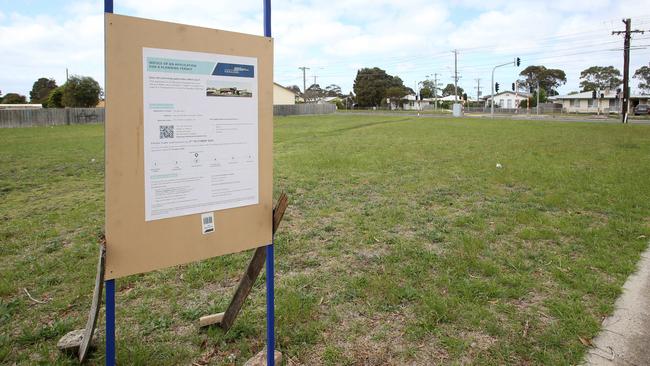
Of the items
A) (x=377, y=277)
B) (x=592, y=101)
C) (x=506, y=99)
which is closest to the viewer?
(x=377, y=277)

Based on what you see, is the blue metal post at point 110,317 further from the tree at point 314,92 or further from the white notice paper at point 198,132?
the tree at point 314,92

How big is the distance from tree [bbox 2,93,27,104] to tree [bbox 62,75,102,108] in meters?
41.7

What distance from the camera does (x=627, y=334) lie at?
10.3ft

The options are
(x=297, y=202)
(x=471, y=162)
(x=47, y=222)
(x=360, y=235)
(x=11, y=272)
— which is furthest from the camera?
(x=471, y=162)

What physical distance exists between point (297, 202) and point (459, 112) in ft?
150

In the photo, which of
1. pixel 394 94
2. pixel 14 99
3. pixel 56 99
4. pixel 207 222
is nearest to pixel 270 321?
pixel 207 222

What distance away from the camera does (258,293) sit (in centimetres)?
396

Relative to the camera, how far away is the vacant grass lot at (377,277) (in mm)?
3084

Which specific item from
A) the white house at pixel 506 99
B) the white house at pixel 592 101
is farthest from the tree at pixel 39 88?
the white house at pixel 592 101

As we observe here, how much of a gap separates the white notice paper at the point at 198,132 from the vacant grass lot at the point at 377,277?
48.0 inches

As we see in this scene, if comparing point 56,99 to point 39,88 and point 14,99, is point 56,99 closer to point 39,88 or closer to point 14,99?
point 14,99

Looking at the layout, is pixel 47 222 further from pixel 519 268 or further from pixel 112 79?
pixel 519 268

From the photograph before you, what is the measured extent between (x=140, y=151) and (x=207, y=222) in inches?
20.7

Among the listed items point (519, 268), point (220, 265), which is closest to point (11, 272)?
point (220, 265)
